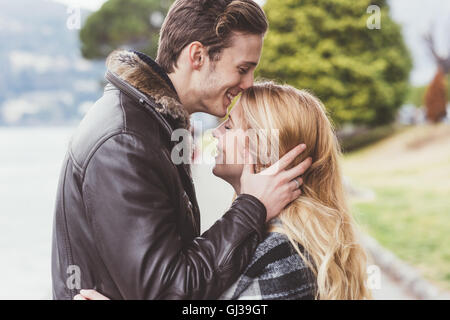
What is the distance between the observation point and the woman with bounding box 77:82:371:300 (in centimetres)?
138

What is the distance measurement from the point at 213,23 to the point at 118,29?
8.08 metres

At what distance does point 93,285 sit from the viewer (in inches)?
53.7

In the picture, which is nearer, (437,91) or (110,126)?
(110,126)

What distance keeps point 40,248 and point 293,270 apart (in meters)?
5.76

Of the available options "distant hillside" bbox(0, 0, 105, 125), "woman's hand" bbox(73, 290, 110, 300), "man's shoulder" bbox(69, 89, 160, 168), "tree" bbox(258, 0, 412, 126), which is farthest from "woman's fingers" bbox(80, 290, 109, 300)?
"tree" bbox(258, 0, 412, 126)

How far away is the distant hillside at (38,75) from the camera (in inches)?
195

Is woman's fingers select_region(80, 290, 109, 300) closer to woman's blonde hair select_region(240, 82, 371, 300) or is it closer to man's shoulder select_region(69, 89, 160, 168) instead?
man's shoulder select_region(69, 89, 160, 168)

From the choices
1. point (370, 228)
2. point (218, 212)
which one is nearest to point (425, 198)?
point (370, 228)

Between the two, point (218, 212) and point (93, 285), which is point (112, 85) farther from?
point (218, 212)

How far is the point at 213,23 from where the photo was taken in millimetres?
1520

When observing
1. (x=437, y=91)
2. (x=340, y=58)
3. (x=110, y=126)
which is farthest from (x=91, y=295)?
(x=340, y=58)

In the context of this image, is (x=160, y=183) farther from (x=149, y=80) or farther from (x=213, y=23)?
(x=213, y=23)

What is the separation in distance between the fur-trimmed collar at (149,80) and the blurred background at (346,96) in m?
2.14

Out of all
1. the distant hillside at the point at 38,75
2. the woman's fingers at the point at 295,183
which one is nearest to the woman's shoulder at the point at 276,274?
the woman's fingers at the point at 295,183
